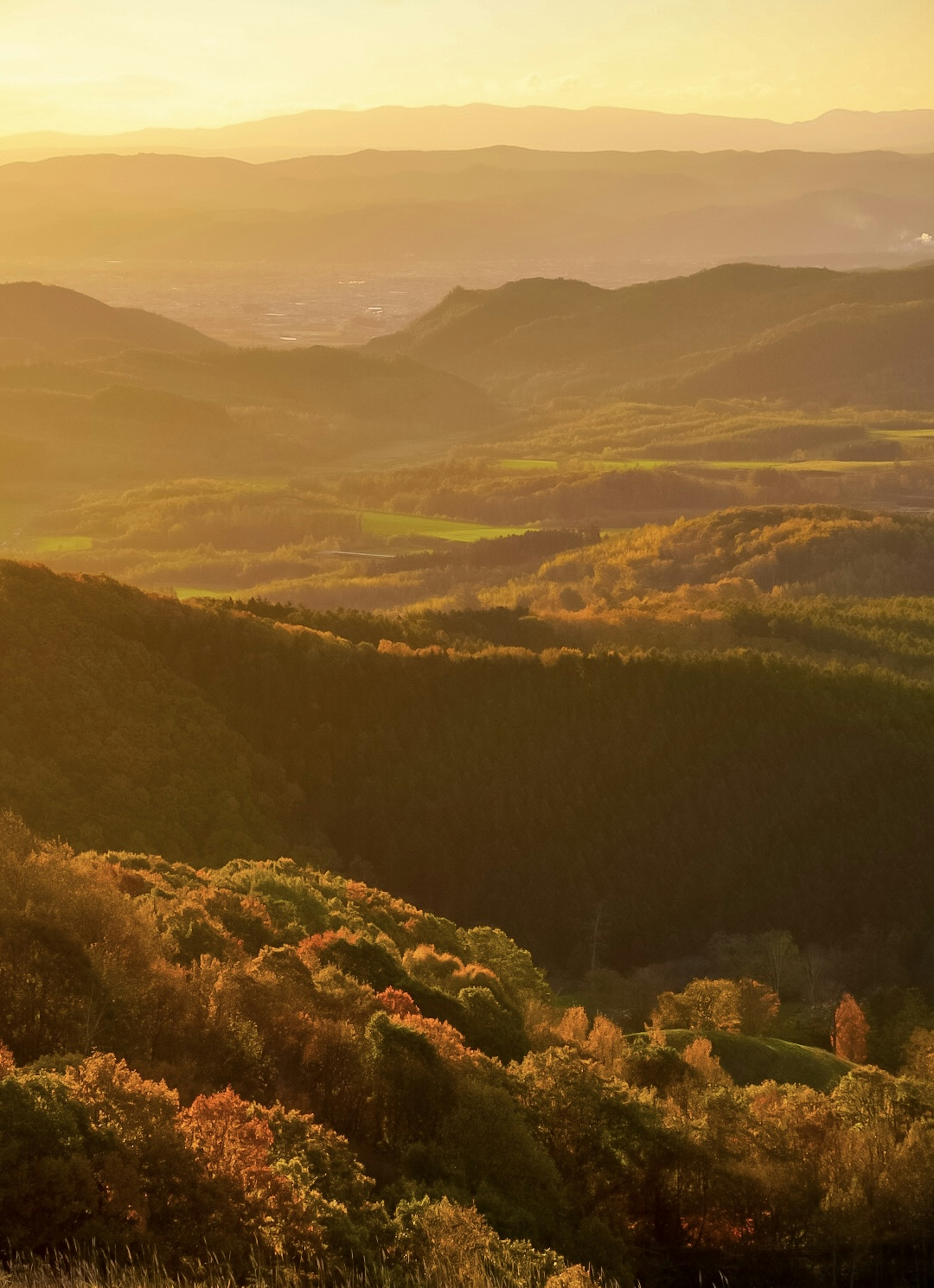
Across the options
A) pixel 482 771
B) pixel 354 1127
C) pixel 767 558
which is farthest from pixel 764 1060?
pixel 767 558

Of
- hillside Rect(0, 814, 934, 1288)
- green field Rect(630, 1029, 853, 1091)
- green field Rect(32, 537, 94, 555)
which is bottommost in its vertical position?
green field Rect(32, 537, 94, 555)

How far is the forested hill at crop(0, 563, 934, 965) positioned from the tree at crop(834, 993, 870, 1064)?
11.2m

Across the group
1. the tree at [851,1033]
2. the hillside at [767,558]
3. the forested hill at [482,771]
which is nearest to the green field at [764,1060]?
the tree at [851,1033]

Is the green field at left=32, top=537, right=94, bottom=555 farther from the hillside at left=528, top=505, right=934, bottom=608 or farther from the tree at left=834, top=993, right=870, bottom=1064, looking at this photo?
the tree at left=834, top=993, right=870, bottom=1064

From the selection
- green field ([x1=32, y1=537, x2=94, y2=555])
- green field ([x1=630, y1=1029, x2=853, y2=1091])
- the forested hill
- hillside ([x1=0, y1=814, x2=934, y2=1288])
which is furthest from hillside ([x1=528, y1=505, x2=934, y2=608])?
hillside ([x1=0, y1=814, x2=934, y2=1288])

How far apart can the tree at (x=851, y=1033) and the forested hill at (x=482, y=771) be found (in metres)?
11.2

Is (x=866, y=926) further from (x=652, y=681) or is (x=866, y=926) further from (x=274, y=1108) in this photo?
(x=274, y=1108)

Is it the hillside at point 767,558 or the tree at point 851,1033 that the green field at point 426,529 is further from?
the tree at point 851,1033

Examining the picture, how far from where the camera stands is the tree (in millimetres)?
40656

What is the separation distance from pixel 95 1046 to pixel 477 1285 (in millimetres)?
8057

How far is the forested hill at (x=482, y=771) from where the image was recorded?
51.8 m

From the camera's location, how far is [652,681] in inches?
2739

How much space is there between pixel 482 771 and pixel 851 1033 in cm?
2336

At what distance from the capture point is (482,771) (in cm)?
6191
